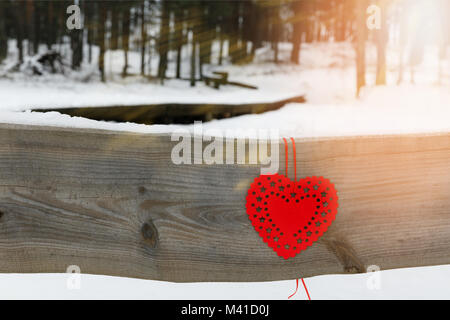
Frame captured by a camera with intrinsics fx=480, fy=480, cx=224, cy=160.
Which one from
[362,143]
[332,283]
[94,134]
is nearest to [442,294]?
[332,283]

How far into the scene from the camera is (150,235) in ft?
5.07

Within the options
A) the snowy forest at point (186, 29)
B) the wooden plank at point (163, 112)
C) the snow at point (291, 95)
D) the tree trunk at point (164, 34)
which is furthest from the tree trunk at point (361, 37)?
the tree trunk at point (164, 34)

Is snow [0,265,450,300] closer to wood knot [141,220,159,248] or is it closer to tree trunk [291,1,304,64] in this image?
wood knot [141,220,159,248]

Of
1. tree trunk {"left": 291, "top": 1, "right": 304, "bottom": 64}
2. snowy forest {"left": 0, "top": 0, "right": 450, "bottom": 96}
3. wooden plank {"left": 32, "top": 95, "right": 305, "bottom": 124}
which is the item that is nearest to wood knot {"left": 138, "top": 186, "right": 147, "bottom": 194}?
wooden plank {"left": 32, "top": 95, "right": 305, "bottom": 124}

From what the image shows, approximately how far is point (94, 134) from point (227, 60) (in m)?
37.3

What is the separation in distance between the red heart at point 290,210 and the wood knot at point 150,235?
0.31 metres

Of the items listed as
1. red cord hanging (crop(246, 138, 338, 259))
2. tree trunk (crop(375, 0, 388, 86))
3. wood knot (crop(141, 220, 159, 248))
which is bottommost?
wood knot (crop(141, 220, 159, 248))

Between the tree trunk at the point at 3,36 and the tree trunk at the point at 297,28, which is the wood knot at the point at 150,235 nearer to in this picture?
the tree trunk at the point at 3,36

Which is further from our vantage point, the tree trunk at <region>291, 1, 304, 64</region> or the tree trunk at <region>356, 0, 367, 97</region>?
the tree trunk at <region>291, 1, 304, 64</region>

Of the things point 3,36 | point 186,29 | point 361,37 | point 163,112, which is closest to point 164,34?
point 186,29

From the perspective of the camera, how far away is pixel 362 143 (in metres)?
1.56

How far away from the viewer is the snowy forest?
87.3ft

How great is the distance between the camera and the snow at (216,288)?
1.60m

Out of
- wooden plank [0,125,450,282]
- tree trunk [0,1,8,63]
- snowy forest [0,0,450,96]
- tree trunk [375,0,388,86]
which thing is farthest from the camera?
tree trunk [0,1,8,63]
